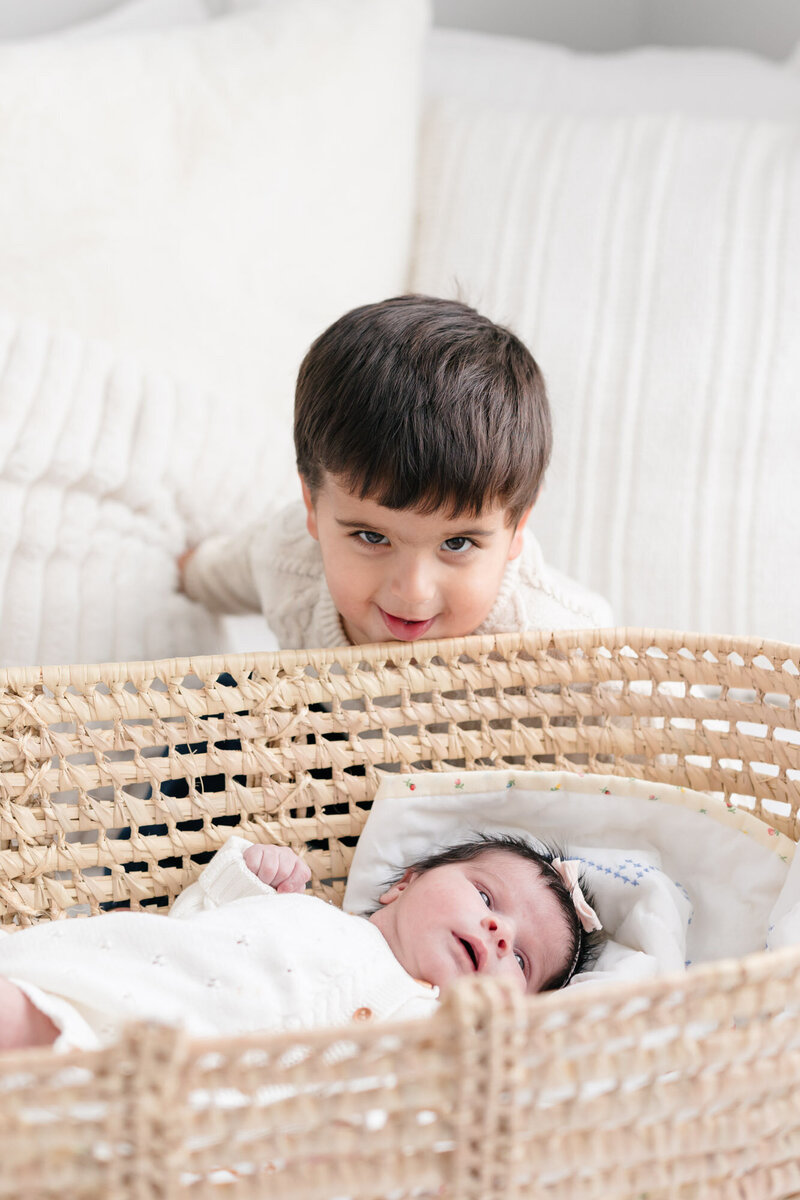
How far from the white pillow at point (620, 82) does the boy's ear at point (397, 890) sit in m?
1.09

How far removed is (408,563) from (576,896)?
0.31 m

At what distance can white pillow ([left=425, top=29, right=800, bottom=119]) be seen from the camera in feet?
4.94

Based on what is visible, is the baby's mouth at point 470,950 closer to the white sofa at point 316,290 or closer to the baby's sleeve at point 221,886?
the baby's sleeve at point 221,886

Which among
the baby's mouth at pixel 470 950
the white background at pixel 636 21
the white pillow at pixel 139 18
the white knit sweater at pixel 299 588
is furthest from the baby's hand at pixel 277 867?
the white background at pixel 636 21

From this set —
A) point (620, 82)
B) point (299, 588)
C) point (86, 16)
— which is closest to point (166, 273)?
point (299, 588)

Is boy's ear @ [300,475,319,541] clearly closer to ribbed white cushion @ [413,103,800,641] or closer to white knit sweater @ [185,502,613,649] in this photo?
white knit sweater @ [185,502,613,649]

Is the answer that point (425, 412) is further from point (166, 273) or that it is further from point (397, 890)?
point (166, 273)

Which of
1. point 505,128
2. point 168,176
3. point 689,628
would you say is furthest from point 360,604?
point 505,128

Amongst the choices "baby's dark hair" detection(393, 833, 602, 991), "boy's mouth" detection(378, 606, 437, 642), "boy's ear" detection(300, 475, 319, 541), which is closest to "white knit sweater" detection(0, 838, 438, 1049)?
"baby's dark hair" detection(393, 833, 602, 991)

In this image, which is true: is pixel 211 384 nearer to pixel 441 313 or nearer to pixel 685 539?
pixel 441 313

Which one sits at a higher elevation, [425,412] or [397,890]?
[425,412]

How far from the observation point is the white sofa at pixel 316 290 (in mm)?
1204

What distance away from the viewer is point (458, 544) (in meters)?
0.94

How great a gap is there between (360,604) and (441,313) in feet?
0.88
